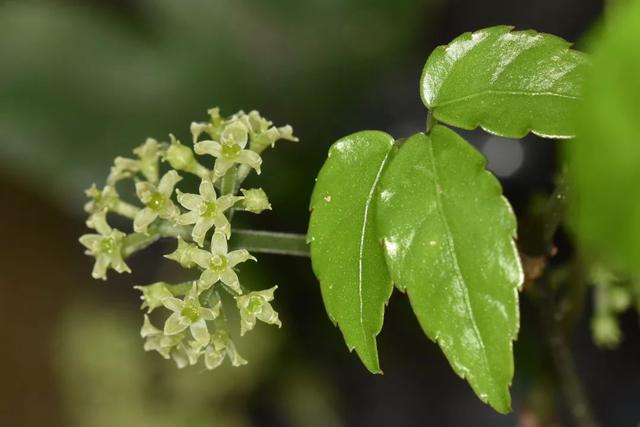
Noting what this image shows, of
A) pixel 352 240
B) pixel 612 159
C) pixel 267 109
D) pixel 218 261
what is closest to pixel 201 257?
pixel 218 261

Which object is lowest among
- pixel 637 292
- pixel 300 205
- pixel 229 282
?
pixel 300 205

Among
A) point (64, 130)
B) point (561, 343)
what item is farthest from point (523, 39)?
point (64, 130)

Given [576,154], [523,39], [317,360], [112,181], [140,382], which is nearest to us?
[576,154]

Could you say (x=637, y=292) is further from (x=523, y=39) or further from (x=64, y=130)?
(x=64, y=130)

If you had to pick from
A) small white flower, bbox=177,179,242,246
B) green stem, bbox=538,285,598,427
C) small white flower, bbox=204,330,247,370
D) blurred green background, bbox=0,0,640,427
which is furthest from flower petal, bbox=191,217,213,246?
blurred green background, bbox=0,0,640,427

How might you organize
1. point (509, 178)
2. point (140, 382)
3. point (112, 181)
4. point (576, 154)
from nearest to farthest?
point (576, 154)
point (112, 181)
point (509, 178)
point (140, 382)

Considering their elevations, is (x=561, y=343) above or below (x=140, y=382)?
above

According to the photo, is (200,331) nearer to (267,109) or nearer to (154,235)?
(154,235)

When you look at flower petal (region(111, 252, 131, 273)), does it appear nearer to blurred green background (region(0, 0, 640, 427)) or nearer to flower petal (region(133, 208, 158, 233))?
flower petal (region(133, 208, 158, 233))
